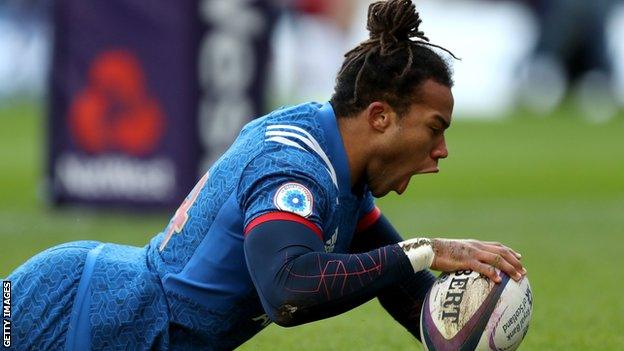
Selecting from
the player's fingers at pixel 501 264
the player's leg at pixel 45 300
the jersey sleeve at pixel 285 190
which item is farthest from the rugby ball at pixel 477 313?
the player's leg at pixel 45 300

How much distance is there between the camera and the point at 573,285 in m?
8.36

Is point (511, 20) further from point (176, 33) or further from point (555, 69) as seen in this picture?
point (176, 33)

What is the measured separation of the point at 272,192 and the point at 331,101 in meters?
0.60

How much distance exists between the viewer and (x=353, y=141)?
4.80 metres

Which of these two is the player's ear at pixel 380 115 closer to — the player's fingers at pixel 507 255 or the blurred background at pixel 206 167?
the player's fingers at pixel 507 255

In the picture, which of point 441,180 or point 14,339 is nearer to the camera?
point 14,339

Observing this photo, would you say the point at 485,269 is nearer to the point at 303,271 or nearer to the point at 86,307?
the point at 303,271

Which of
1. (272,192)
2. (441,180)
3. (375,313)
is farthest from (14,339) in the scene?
(441,180)

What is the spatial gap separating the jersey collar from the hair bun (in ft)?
1.09

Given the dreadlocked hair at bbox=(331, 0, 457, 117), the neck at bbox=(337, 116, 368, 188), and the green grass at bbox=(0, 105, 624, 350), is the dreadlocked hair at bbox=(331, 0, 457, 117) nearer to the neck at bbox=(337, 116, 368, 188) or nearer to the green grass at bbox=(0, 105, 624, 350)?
the neck at bbox=(337, 116, 368, 188)

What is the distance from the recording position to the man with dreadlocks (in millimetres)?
4637

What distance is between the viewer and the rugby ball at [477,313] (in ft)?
15.3

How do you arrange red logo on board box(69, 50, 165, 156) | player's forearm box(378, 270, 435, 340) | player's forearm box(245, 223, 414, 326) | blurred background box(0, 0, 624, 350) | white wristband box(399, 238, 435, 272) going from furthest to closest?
1. red logo on board box(69, 50, 165, 156)
2. blurred background box(0, 0, 624, 350)
3. player's forearm box(378, 270, 435, 340)
4. white wristband box(399, 238, 435, 272)
5. player's forearm box(245, 223, 414, 326)

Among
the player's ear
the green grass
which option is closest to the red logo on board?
the green grass
